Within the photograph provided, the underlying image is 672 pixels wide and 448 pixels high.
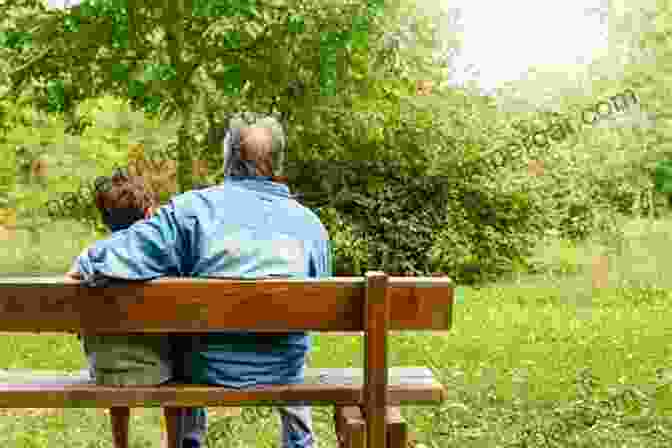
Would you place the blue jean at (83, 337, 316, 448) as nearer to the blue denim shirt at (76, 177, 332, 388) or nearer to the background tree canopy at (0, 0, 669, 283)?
the blue denim shirt at (76, 177, 332, 388)

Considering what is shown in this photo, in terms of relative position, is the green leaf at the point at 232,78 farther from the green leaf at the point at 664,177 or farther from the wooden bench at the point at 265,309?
the green leaf at the point at 664,177

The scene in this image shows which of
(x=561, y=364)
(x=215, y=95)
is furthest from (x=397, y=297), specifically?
(x=215, y=95)

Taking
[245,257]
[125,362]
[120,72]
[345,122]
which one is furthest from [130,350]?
[345,122]

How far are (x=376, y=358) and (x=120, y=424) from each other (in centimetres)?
161

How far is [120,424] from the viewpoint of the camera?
16.1 ft

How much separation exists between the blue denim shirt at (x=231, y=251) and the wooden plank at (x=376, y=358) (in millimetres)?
334

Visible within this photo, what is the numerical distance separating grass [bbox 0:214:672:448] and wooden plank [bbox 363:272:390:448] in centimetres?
229

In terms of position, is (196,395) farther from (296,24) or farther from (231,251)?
(296,24)

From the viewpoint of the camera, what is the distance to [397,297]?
377cm

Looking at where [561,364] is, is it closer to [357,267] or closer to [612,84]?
[357,267]

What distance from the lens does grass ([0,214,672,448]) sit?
6277mm

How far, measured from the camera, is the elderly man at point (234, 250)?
12.4 feet

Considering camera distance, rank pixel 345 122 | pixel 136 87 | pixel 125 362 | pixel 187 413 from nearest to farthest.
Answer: pixel 125 362, pixel 187 413, pixel 136 87, pixel 345 122

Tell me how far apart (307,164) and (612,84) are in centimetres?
1085
